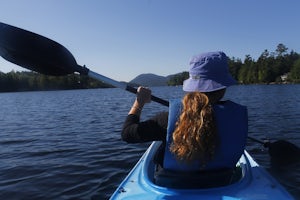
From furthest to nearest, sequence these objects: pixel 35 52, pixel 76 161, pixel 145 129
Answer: pixel 76 161, pixel 35 52, pixel 145 129

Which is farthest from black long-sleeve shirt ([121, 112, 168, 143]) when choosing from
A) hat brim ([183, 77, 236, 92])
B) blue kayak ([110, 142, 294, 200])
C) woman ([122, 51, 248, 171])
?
blue kayak ([110, 142, 294, 200])

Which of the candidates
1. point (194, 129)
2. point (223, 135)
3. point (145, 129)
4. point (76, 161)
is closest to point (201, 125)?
A: point (194, 129)

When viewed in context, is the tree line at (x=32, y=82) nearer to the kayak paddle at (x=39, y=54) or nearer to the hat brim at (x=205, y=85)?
the kayak paddle at (x=39, y=54)

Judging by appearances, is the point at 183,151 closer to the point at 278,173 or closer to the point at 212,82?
the point at 212,82

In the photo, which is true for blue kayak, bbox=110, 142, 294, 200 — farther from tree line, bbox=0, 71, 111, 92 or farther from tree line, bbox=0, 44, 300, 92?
tree line, bbox=0, 71, 111, 92

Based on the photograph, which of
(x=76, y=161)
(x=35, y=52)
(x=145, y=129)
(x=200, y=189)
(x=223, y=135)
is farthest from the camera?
(x=76, y=161)

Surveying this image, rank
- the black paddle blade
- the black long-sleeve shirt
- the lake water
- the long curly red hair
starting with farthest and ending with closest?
the lake water → the black paddle blade → the black long-sleeve shirt → the long curly red hair

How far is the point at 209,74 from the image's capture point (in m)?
3.53

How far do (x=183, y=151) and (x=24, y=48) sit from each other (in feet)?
10.2

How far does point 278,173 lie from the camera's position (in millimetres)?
7914

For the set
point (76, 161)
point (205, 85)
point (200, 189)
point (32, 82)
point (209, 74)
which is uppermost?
point (209, 74)

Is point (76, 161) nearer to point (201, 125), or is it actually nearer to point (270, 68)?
point (201, 125)

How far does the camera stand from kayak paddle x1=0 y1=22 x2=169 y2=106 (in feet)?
17.1

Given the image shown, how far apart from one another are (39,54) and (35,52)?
62 millimetres
